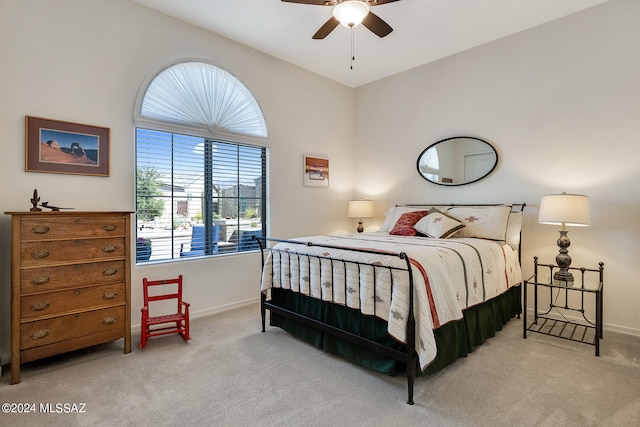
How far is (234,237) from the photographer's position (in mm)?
3779

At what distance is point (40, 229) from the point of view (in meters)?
A: 2.18

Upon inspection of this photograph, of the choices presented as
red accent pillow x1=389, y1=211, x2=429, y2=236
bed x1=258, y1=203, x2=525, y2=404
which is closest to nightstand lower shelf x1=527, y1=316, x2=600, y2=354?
bed x1=258, y1=203, x2=525, y2=404

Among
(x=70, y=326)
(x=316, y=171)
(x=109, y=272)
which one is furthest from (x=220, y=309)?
(x=316, y=171)

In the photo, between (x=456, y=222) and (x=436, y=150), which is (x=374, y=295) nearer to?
(x=456, y=222)

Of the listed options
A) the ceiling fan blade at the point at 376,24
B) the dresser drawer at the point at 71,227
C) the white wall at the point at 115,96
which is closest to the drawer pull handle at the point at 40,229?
the dresser drawer at the point at 71,227

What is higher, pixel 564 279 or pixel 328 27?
pixel 328 27

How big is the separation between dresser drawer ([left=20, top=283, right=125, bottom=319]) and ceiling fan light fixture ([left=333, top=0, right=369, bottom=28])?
2.62 metres

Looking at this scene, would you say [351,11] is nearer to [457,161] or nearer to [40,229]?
[457,161]

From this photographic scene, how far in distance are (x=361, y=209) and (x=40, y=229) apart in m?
3.50

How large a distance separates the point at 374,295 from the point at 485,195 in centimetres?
236

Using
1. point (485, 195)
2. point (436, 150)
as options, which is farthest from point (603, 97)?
point (436, 150)

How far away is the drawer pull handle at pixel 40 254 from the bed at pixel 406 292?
1.58m

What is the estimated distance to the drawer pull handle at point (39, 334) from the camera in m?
2.17

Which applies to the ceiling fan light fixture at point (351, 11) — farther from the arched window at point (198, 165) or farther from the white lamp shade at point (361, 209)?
the white lamp shade at point (361, 209)
